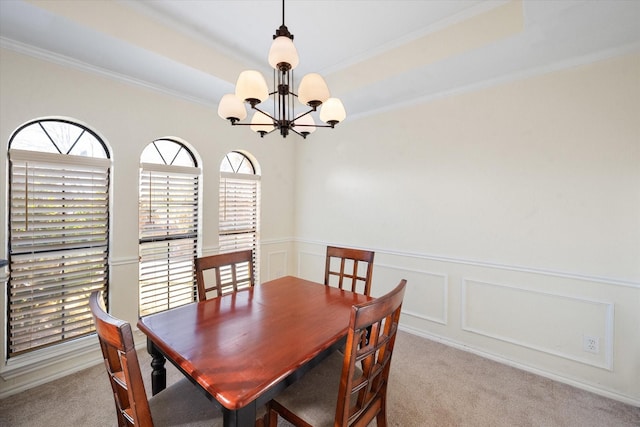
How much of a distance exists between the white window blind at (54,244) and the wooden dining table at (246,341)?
127 cm

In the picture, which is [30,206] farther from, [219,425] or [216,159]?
[219,425]

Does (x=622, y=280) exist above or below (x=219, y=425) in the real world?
above

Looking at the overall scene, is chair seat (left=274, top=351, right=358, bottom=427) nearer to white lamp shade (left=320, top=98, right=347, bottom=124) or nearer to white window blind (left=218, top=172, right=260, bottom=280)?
white lamp shade (left=320, top=98, right=347, bottom=124)

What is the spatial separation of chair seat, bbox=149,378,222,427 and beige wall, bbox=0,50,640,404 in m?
1.65

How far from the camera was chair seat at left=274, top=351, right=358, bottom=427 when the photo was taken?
47.9 inches

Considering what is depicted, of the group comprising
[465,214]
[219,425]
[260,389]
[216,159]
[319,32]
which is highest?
[319,32]

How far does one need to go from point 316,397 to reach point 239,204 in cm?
258

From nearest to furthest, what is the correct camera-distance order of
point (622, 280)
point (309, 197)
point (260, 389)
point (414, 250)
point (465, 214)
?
point (260, 389)
point (622, 280)
point (465, 214)
point (414, 250)
point (309, 197)

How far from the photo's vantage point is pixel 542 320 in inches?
89.9

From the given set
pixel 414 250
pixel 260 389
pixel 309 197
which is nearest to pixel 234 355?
pixel 260 389

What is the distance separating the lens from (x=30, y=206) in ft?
6.74

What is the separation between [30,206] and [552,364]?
13.9 ft

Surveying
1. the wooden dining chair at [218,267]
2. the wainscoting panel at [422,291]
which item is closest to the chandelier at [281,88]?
the wooden dining chair at [218,267]

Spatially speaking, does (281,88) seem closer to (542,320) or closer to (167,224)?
(167,224)
